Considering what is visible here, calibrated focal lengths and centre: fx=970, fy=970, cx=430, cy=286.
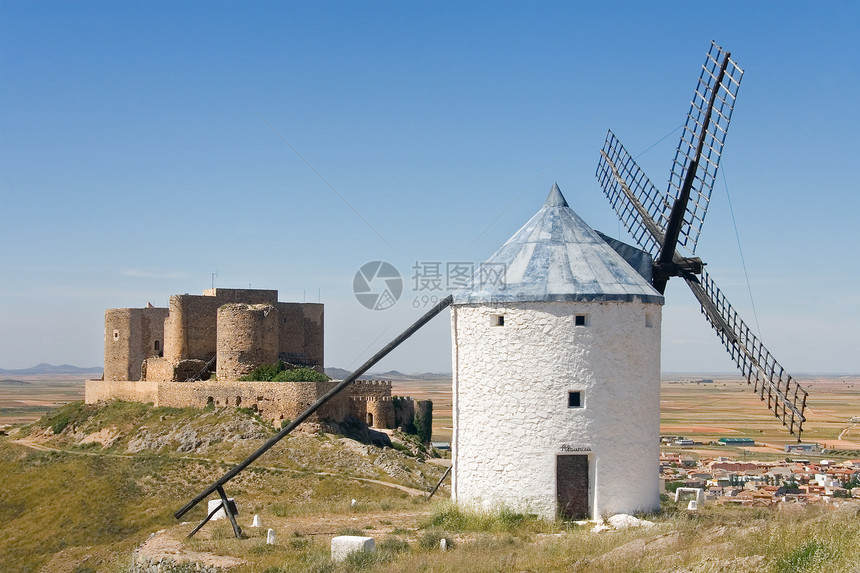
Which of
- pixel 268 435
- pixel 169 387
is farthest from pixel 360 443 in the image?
pixel 169 387

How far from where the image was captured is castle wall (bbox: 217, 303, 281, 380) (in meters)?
31.6

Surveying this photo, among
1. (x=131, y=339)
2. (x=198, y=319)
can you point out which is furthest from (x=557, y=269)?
(x=131, y=339)

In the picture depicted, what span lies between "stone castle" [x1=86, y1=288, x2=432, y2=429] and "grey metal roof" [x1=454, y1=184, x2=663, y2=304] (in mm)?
13769

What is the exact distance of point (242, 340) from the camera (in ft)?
104

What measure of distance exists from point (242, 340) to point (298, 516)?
1431 centimetres

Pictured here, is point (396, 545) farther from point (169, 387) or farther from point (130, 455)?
point (169, 387)

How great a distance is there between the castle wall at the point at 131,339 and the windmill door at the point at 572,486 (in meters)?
26.1

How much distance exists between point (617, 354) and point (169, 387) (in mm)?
20465

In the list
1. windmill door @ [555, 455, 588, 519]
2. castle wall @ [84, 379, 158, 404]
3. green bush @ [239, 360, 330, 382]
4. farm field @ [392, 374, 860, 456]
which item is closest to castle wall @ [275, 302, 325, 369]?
green bush @ [239, 360, 330, 382]

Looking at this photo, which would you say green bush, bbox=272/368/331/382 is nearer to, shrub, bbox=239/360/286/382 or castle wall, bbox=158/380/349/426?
shrub, bbox=239/360/286/382

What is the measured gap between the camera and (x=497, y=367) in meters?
15.4

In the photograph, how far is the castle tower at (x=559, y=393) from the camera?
595 inches

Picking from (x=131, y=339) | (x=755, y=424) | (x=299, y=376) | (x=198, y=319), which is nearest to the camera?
(x=299, y=376)

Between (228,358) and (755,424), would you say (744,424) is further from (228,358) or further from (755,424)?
(228,358)
